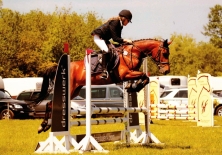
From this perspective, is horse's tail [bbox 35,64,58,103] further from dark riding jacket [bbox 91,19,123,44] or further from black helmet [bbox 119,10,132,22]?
black helmet [bbox 119,10,132,22]

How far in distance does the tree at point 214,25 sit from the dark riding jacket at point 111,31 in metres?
66.3

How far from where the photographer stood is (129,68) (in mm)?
12570

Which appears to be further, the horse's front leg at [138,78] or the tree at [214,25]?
the tree at [214,25]

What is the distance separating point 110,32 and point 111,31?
14 centimetres

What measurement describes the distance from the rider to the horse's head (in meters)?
0.45

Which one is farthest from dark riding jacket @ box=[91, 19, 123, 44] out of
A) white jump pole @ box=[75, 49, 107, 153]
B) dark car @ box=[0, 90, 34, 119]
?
dark car @ box=[0, 90, 34, 119]

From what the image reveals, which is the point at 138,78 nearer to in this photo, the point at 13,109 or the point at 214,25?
the point at 13,109

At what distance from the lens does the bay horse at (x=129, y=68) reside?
1248 centimetres

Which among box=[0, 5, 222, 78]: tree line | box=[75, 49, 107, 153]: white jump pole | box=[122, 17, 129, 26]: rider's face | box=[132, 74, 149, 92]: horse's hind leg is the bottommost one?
box=[75, 49, 107, 153]: white jump pole

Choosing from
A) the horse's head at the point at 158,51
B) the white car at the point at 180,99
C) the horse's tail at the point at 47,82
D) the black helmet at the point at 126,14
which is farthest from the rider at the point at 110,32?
the white car at the point at 180,99

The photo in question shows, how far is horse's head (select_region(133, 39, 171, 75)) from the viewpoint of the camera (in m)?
12.8

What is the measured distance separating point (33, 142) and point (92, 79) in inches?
105

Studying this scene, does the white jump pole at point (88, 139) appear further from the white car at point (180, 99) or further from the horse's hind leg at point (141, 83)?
the white car at point (180, 99)

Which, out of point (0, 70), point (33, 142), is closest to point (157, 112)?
point (33, 142)
